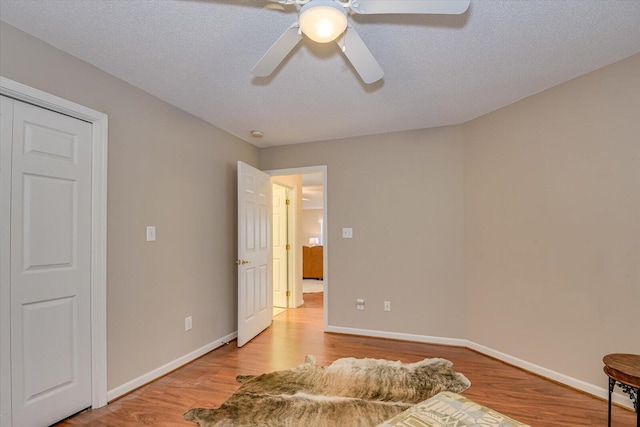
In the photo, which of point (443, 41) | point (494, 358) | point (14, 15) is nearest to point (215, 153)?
point (14, 15)

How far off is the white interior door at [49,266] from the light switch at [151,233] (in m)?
0.48

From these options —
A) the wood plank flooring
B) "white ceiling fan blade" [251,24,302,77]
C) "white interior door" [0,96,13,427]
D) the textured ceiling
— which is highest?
the textured ceiling

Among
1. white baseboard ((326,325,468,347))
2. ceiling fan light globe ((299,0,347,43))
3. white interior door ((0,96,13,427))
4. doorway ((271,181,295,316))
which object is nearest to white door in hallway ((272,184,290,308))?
doorway ((271,181,295,316))

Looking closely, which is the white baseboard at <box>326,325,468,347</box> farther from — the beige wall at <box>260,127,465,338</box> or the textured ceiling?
the textured ceiling

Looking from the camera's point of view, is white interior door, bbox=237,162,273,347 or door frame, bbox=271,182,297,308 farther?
door frame, bbox=271,182,297,308

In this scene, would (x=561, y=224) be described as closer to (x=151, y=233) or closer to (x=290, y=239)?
(x=151, y=233)

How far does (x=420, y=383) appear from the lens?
2.61 metres

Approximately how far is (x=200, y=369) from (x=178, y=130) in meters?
2.21

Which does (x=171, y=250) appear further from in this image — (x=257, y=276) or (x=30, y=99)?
(x=30, y=99)

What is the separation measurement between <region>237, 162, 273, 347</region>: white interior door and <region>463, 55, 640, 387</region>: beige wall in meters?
2.39

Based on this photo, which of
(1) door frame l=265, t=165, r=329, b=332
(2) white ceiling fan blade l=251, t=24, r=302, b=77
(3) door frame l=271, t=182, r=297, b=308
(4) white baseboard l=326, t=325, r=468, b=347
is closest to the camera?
(2) white ceiling fan blade l=251, t=24, r=302, b=77

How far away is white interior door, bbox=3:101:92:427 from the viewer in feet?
6.21

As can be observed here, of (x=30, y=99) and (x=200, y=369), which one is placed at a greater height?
(x=30, y=99)

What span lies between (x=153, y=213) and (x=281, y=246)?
280 centimetres
